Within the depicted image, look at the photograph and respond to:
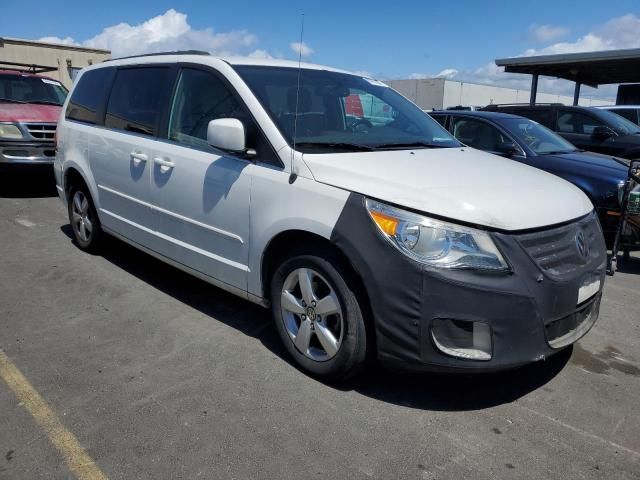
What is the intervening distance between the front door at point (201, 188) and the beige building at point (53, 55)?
26.4 m

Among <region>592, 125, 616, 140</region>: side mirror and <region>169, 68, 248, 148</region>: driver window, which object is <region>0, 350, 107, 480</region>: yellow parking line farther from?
<region>592, 125, 616, 140</region>: side mirror

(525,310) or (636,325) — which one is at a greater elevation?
(525,310)

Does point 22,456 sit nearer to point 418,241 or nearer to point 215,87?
point 418,241

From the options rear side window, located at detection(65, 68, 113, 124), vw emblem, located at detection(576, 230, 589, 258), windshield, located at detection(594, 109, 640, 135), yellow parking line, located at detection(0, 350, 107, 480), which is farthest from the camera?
windshield, located at detection(594, 109, 640, 135)

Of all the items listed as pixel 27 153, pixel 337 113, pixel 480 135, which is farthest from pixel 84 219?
pixel 480 135

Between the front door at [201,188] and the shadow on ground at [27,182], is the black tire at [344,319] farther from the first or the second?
the shadow on ground at [27,182]

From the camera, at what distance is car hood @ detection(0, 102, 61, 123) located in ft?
26.6

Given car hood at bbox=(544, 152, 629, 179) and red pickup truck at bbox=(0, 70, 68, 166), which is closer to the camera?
car hood at bbox=(544, 152, 629, 179)

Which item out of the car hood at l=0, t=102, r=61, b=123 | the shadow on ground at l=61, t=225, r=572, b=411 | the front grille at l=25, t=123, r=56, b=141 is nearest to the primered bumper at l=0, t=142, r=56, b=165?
the front grille at l=25, t=123, r=56, b=141

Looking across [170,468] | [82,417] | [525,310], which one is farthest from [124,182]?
[525,310]

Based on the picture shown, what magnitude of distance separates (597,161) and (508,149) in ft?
3.20

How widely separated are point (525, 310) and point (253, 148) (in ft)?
5.93

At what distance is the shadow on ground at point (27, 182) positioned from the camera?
8148 mm

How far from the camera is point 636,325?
13.5 feet
